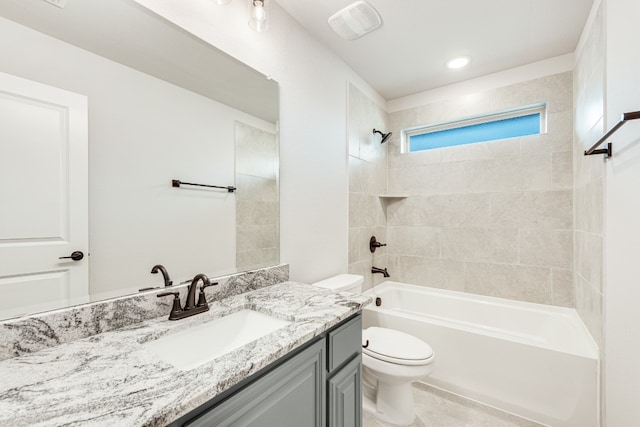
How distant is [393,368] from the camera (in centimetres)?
158

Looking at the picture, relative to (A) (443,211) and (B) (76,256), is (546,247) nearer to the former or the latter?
(A) (443,211)

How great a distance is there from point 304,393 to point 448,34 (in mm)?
2293

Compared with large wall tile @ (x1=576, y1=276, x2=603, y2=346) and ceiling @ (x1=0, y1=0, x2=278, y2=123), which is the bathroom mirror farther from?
large wall tile @ (x1=576, y1=276, x2=603, y2=346)

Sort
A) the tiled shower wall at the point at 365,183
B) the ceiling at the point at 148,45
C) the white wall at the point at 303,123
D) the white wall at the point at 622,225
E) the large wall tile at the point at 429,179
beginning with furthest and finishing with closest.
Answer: the large wall tile at the point at 429,179, the tiled shower wall at the point at 365,183, the white wall at the point at 303,123, the white wall at the point at 622,225, the ceiling at the point at 148,45

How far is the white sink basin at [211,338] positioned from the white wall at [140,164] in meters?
0.25

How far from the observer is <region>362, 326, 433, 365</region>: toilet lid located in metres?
1.57

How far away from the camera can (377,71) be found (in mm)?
2342

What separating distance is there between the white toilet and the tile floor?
0.06m

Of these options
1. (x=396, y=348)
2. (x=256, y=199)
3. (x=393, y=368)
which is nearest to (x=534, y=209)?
(x=396, y=348)

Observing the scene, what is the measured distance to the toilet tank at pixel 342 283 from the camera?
1.80m

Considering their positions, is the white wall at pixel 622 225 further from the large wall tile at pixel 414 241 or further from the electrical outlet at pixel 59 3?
the electrical outlet at pixel 59 3

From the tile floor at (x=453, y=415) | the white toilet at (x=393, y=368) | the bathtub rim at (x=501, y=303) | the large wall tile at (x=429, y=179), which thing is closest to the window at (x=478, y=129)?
the large wall tile at (x=429, y=179)

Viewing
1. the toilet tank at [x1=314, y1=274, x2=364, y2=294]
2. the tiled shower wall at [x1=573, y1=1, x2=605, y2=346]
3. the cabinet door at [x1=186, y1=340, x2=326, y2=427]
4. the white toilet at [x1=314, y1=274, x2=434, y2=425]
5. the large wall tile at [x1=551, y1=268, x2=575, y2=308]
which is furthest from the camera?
the large wall tile at [x1=551, y1=268, x2=575, y2=308]

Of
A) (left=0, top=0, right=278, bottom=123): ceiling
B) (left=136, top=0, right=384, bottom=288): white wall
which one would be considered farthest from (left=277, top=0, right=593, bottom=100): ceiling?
(left=0, top=0, right=278, bottom=123): ceiling
